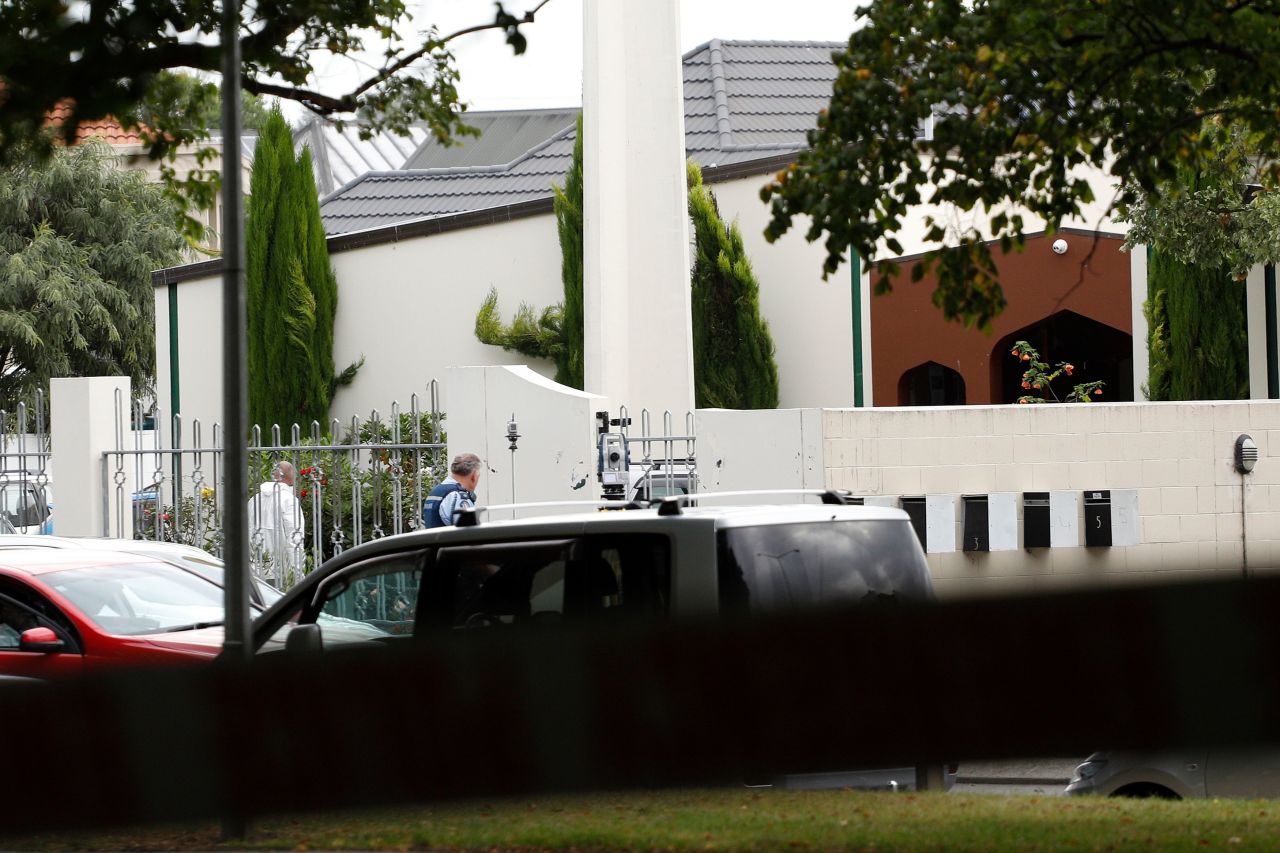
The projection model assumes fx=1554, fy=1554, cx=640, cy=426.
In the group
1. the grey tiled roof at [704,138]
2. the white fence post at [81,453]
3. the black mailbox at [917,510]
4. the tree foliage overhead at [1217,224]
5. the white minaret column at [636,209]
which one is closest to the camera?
the black mailbox at [917,510]

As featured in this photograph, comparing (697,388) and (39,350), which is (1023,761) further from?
(39,350)

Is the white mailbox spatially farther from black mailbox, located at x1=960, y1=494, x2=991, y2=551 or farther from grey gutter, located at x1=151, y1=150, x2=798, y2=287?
grey gutter, located at x1=151, y1=150, x2=798, y2=287

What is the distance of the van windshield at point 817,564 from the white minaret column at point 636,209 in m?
11.1

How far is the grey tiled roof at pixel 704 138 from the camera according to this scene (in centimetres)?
2623

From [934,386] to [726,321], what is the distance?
410 centimetres

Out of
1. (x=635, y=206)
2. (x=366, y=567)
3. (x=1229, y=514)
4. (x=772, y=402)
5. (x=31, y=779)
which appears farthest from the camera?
(x=772, y=402)

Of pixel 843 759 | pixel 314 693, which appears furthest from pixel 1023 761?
pixel 314 693

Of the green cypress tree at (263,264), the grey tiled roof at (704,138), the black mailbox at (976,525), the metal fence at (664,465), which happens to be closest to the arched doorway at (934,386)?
the grey tiled roof at (704,138)

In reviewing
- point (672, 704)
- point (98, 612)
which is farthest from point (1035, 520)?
point (672, 704)

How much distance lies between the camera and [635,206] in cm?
1755

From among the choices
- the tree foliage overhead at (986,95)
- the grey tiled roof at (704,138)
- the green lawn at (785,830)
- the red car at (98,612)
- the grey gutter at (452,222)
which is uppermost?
the grey tiled roof at (704,138)

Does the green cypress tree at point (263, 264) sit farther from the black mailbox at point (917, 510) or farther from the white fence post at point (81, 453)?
the black mailbox at point (917, 510)

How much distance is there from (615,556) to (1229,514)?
881cm

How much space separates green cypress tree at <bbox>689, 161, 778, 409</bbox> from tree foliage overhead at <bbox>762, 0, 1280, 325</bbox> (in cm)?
1381
